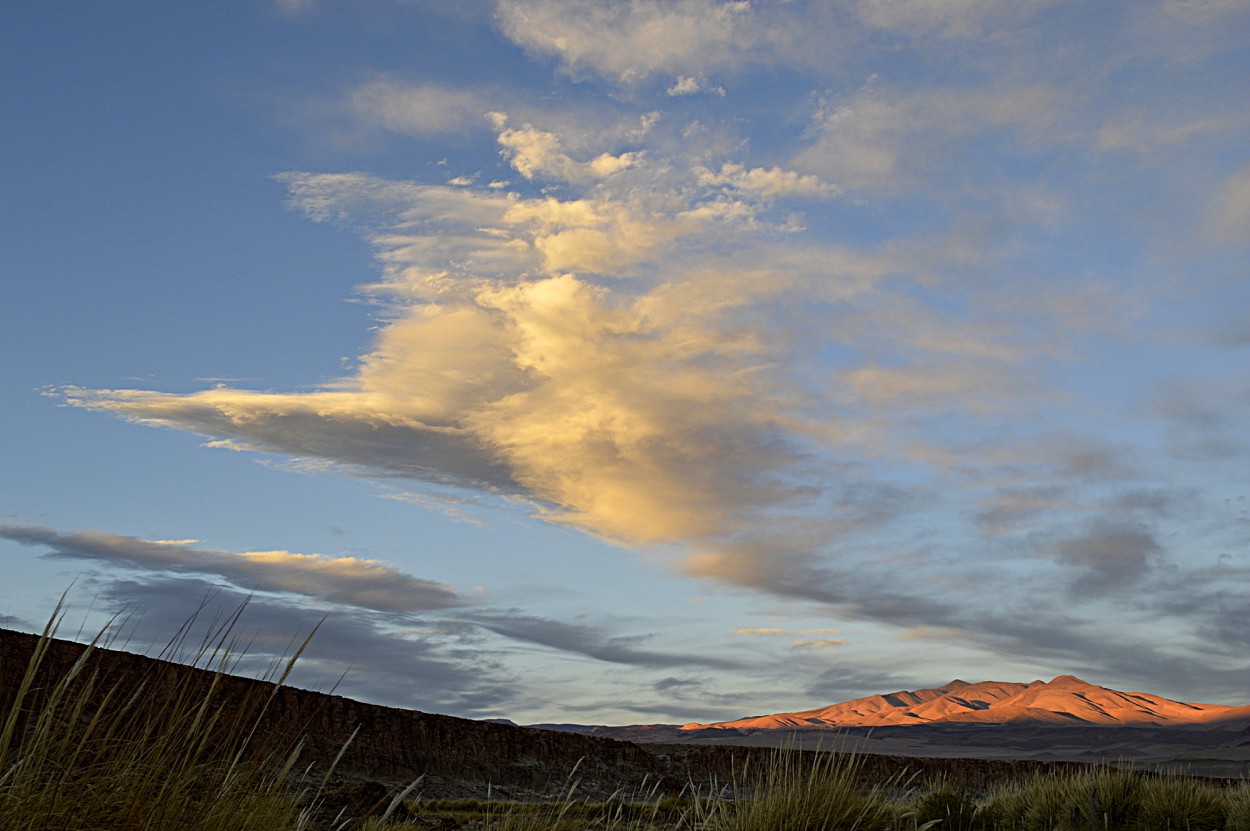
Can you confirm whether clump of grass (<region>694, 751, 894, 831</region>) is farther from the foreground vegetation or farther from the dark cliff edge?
the dark cliff edge

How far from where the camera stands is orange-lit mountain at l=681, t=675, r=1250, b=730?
14650 centimetres

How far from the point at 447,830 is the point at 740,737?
12889 centimetres

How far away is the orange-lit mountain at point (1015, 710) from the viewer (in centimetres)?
14650

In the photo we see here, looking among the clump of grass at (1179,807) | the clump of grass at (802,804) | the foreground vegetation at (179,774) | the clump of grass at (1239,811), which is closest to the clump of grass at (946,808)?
the clump of grass at (1179,807)

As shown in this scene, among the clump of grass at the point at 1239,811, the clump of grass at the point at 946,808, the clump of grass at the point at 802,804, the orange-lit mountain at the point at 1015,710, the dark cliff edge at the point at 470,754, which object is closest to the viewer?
the clump of grass at the point at 802,804

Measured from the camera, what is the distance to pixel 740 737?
5374 inches

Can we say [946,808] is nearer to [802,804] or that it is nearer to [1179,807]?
[1179,807]

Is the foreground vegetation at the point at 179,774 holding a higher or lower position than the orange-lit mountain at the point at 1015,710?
lower

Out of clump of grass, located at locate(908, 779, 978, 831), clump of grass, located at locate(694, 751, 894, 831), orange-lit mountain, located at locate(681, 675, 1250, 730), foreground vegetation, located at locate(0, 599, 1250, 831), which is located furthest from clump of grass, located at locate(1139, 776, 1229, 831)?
orange-lit mountain, located at locate(681, 675, 1250, 730)

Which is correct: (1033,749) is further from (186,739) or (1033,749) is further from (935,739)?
(186,739)

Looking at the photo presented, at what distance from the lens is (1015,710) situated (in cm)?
15450

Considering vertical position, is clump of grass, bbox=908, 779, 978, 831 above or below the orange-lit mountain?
below

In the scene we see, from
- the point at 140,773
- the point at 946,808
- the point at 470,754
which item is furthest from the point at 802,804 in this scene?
the point at 470,754

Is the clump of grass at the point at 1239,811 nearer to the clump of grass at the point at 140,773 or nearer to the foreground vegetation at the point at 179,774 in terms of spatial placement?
the foreground vegetation at the point at 179,774
